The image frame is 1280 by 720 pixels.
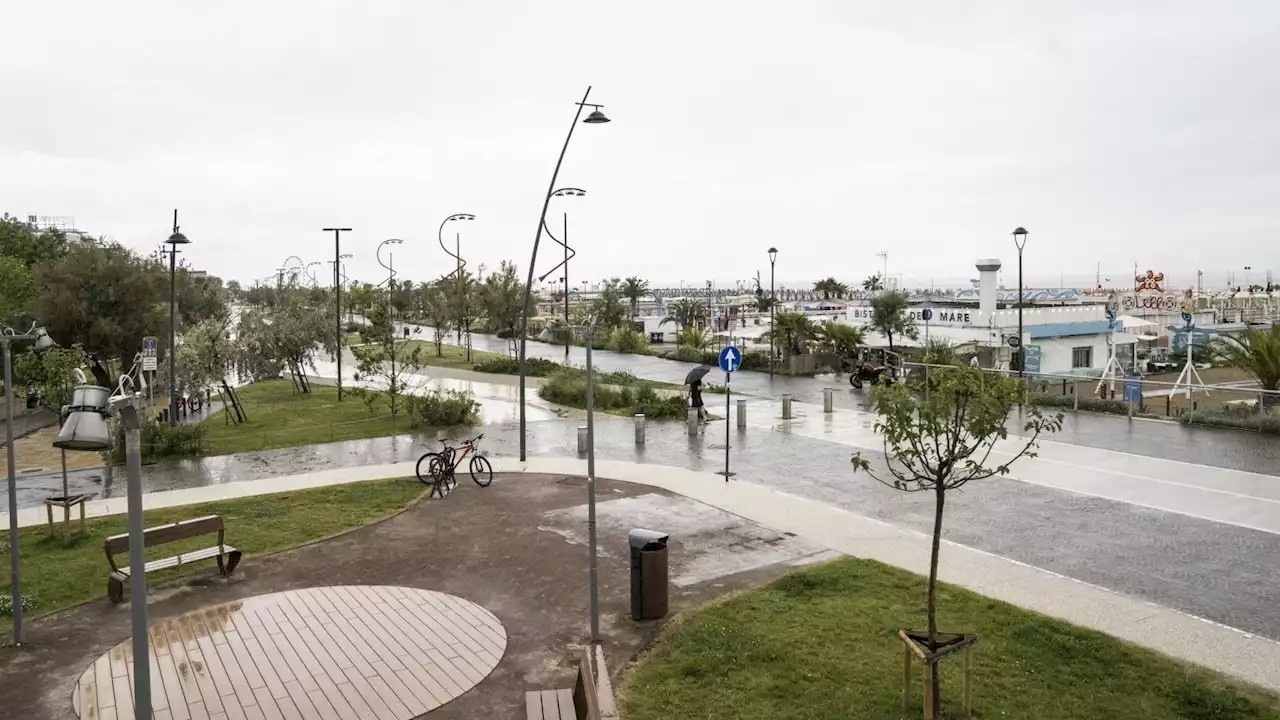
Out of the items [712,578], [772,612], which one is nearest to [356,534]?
[712,578]

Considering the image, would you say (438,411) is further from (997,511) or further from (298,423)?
(997,511)

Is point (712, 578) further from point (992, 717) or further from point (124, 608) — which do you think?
point (124, 608)

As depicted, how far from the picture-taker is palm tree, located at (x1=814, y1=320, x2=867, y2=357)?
40.8m

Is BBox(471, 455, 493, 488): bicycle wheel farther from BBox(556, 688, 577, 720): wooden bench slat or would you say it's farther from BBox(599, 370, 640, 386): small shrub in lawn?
BBox(599, 370, 640, 386): small shrub in lawn

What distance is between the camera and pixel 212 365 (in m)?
26.1

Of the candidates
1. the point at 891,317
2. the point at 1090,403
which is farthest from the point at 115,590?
the point at 891,317

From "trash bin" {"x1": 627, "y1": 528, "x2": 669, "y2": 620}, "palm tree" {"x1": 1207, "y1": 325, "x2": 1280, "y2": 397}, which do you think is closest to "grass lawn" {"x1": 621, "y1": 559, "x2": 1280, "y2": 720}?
"trash bin" {"x1": 627, "y1": 528, "x2": 669, "y2": 620}

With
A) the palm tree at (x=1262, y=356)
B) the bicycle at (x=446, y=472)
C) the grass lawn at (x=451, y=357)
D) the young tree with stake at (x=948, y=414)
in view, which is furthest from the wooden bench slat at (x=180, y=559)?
the grass lawn at (x=451, y=357)

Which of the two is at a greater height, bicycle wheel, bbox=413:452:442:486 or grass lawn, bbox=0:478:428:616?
bicycle wheel, bbox=413:452:442:486

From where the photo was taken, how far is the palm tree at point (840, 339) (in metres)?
40.8

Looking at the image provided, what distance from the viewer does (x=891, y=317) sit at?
128 ft

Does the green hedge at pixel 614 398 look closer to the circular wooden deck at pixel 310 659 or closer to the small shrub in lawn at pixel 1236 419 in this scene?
the small shrub in lawn at pixel 1236 419

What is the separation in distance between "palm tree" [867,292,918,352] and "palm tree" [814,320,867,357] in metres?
1.11

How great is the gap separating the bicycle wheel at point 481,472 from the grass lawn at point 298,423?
22.9 ft
